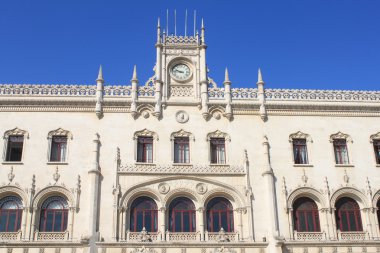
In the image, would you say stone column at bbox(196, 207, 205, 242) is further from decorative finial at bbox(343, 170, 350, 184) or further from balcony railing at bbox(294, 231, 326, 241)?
decorative finial at bbox(343, 170, 350, 184)

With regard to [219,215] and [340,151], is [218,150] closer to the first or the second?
[219,215]

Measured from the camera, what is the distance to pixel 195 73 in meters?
34.7

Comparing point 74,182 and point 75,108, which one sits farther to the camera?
point 75,108

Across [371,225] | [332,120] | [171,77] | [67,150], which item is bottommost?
[371,225]

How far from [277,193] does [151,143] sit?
876cm

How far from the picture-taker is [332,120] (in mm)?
34219

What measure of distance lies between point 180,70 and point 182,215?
10305 mm

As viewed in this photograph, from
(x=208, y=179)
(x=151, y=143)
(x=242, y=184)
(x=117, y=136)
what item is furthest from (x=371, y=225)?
(x=117, y=136)

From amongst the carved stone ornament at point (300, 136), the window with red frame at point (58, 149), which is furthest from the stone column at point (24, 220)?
the carved stone ornament at point (300, 136)

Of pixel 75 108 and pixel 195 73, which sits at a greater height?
pixel 195 73

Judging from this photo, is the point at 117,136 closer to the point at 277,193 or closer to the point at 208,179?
the point at 208,179

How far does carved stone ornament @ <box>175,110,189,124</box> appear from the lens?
33.2m

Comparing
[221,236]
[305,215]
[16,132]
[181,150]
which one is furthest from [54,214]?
[305,215]

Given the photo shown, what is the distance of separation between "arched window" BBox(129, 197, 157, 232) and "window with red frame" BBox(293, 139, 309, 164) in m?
9.96
